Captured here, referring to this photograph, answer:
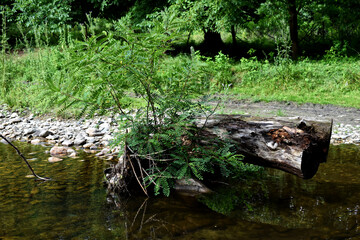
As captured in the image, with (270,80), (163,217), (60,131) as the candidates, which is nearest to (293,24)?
(270,80)

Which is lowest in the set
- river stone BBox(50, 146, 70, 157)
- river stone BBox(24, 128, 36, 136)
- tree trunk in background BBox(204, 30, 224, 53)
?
river stone BBox(24, 128, 36, 136)

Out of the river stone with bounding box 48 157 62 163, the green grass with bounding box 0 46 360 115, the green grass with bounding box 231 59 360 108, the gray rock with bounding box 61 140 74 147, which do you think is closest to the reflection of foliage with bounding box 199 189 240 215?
the river stone with bounding box 48 157 62 163

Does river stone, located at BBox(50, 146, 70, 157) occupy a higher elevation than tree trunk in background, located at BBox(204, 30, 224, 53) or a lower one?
lower

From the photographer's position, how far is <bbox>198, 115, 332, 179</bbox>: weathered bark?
325cm

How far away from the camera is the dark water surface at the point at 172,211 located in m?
2.74

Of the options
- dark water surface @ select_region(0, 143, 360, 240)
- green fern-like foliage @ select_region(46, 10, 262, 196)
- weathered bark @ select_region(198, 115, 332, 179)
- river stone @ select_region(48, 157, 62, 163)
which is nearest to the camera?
dark water surface @ select_region(0, 143, 360, 240)

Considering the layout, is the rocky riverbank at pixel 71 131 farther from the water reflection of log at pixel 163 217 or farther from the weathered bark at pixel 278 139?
the weathered bark at pixel 278 139

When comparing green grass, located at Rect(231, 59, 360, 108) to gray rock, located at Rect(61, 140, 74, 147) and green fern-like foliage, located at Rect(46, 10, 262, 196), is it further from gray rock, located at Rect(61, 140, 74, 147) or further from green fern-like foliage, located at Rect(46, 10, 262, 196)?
green fern-like foliage, located at Rect(46, 10, 262, 196)

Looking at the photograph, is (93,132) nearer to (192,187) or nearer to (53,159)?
(53,159)

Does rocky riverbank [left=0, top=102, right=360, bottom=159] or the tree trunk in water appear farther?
the tree trunk in water

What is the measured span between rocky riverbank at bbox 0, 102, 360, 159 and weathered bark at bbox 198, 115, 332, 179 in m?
2.31

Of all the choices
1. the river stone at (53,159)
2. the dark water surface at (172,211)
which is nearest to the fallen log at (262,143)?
the dark water surface at (172,211)

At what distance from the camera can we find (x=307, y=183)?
157 inches

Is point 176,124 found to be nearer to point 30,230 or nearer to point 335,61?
point 30,230
